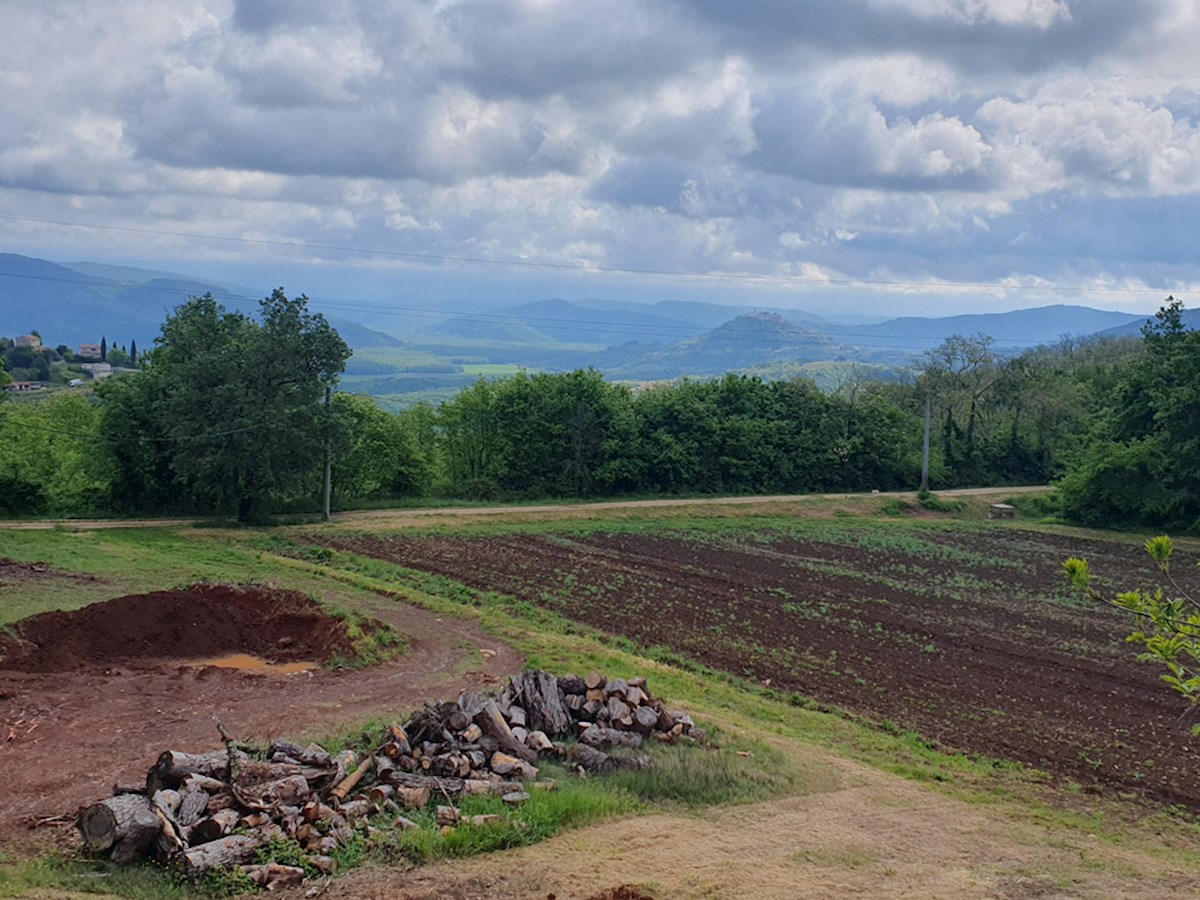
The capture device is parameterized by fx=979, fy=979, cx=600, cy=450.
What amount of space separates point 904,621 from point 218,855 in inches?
855

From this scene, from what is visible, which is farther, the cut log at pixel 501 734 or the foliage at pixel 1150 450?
the foliage at pixel 1150 450

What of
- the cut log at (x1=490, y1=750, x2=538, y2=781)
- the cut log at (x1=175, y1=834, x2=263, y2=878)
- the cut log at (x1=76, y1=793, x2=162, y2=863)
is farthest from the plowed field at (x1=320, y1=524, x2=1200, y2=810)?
the cut log at (x1=76, y1=793, x2=162, y2=863)

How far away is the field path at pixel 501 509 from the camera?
3847 cm

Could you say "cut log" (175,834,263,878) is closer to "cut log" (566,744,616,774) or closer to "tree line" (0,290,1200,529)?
"cut log" (566,744,616,774)

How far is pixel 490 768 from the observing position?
12680 millimetres

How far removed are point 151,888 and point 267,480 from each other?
101ft

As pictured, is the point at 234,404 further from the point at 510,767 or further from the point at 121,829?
the point at 121,829

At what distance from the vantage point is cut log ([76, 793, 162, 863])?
976 centimetres

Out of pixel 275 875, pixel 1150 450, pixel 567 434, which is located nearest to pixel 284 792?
pixel 275 875

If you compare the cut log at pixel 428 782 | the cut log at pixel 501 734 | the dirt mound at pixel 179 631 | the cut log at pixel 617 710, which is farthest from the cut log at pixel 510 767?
the dirt mound at pixel 179 631

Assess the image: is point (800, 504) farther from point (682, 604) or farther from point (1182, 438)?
point (682, 604)

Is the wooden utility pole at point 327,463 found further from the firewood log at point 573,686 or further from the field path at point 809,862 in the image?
the field path at point 809,862

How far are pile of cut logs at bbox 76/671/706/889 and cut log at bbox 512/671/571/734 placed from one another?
17mm

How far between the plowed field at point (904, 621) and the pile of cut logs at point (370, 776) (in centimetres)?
640
